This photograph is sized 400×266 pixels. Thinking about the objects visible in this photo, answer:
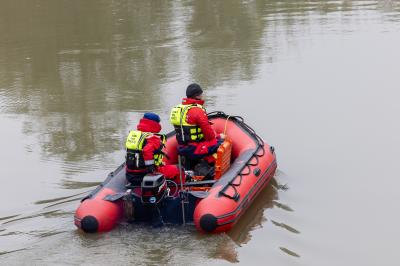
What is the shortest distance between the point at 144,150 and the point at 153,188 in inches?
16.4

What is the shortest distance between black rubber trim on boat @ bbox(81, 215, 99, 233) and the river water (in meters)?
0.09

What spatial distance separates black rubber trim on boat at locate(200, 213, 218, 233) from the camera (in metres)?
6.35

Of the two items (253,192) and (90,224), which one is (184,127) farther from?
(90,224)

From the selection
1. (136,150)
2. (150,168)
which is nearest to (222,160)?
(150,168)

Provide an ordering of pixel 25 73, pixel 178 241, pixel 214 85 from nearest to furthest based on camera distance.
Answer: pixel 178 241
pixel 214 85
pixel 25 73

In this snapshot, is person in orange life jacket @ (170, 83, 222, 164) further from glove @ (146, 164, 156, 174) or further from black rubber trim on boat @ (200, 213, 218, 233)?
black rubber trim on boat @ (200, 213, 218, 233)

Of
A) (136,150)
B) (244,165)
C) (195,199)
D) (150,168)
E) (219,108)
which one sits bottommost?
(219,108)

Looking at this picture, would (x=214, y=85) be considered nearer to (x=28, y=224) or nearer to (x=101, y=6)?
(x=28, y=224)

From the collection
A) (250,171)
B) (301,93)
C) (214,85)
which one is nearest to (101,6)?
(214,85)

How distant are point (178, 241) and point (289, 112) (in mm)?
4793

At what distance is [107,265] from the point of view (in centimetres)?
600

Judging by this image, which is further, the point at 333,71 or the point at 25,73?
the point at 25,73

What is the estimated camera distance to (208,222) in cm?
635

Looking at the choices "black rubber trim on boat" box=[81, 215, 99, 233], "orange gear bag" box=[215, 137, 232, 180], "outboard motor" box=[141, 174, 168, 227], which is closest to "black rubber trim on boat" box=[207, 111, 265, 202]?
"orange gear bag" box=[215, 137, 232, 180]
